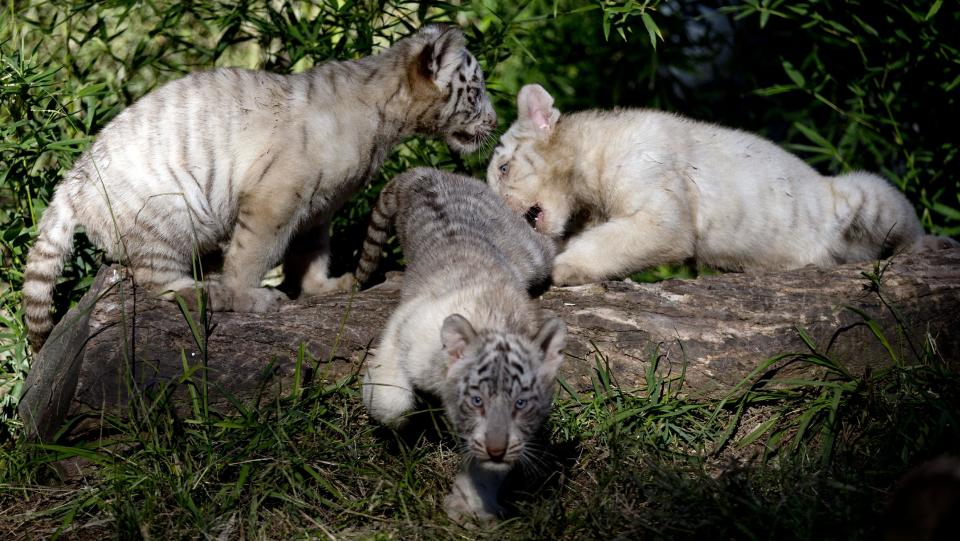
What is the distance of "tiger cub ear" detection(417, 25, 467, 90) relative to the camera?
4.84m

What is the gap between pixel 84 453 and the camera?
3607 millimetres

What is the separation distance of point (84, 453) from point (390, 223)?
76.4 inches

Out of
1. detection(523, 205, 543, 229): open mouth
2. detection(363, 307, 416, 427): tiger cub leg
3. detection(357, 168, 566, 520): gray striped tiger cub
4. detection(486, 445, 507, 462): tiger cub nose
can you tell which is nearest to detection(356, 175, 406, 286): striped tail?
detection(357, 168, 566, 520): gray striped tiger cub

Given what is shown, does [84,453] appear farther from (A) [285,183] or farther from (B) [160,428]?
(A) [285,183]

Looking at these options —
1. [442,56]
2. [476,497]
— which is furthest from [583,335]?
[442,56]

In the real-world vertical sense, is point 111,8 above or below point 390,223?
above

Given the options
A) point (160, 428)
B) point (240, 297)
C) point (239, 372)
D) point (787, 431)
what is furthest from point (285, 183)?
point (787, 431)

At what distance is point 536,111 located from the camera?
5168 mm

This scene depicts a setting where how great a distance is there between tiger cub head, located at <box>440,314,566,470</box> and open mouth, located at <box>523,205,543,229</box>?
1.91 meters

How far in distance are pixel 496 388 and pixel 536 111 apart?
2.46 metres

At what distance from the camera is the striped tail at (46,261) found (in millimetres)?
4395

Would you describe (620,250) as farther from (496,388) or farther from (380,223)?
(496,388)

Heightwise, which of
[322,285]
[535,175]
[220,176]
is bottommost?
[322,285]

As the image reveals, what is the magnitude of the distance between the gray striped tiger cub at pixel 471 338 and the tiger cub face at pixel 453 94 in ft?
1.47
